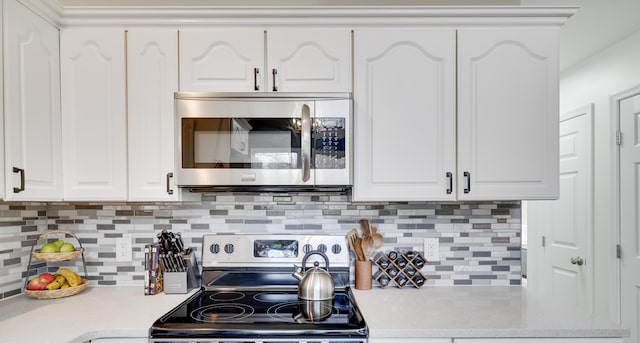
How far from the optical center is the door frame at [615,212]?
2.85m

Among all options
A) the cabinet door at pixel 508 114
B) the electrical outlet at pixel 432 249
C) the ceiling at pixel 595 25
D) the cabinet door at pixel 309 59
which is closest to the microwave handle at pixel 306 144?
the cabinet door at pixel 309 59

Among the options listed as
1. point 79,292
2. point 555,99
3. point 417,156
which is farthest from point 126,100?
point 555,99

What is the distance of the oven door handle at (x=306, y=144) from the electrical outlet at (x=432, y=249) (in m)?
0.77

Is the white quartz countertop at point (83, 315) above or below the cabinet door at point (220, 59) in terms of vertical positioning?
below

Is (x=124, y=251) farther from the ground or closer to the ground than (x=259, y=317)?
farther from the ground

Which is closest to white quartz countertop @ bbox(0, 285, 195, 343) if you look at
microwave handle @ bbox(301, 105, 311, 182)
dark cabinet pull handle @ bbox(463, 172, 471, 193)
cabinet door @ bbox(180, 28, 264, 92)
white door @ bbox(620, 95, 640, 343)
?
microwave handle @ bbox(301, 105, 311, 182)

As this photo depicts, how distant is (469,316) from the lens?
154 centimetres

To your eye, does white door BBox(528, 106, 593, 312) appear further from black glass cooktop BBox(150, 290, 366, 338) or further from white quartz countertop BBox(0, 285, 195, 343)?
white quartz countertop BBox(0, 285, 195, 343)

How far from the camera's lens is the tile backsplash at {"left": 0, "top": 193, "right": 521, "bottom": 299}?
2.03m

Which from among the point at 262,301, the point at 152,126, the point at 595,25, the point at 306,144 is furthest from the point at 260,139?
the point at 595,25

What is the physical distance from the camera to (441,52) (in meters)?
1.75

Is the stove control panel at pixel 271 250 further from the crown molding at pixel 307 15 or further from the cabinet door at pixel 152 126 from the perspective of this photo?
the crown molding at pixel 307 15

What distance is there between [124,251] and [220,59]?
1.11 m

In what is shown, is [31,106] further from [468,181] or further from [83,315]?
[468,181]
